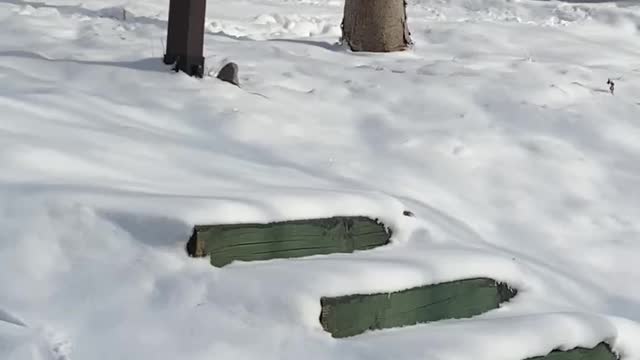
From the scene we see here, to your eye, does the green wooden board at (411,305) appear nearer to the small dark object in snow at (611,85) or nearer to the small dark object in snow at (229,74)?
the small dark object in snow at (229,74)

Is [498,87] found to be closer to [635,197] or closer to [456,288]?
[635,197]

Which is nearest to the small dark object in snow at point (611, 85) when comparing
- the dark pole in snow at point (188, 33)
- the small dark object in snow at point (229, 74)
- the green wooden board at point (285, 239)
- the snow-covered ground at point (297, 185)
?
the snow-covered ground at point (297, 185)

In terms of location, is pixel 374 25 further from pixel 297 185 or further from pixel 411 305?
pixel 411 305

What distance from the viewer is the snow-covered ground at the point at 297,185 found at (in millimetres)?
2656

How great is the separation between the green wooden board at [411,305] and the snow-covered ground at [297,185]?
4cm

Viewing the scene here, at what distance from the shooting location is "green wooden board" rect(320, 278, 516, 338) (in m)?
2.82

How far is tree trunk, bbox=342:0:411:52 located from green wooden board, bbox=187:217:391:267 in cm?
324

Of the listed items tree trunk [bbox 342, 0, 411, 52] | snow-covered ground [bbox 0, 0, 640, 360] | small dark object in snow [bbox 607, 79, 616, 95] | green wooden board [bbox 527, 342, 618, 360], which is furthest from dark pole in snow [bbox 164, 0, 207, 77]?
green wooden board [bbox 527, 342, 618, 360]

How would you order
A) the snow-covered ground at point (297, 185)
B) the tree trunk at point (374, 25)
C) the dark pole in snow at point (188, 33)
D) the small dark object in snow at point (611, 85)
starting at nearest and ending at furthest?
the snow-covered ground at point (297, 185) → the dark pole in snow at point (188, 33) → the small dark object in snow at point (611, 85) → the tree trunk at point (374, 25)

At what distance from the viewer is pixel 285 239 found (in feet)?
10.2

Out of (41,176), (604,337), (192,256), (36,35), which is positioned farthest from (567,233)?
(36,35)

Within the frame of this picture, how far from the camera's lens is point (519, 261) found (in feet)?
12.0

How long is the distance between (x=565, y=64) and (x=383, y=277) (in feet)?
12.8

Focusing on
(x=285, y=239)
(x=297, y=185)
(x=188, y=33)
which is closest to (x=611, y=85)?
(x=188, y=33)
